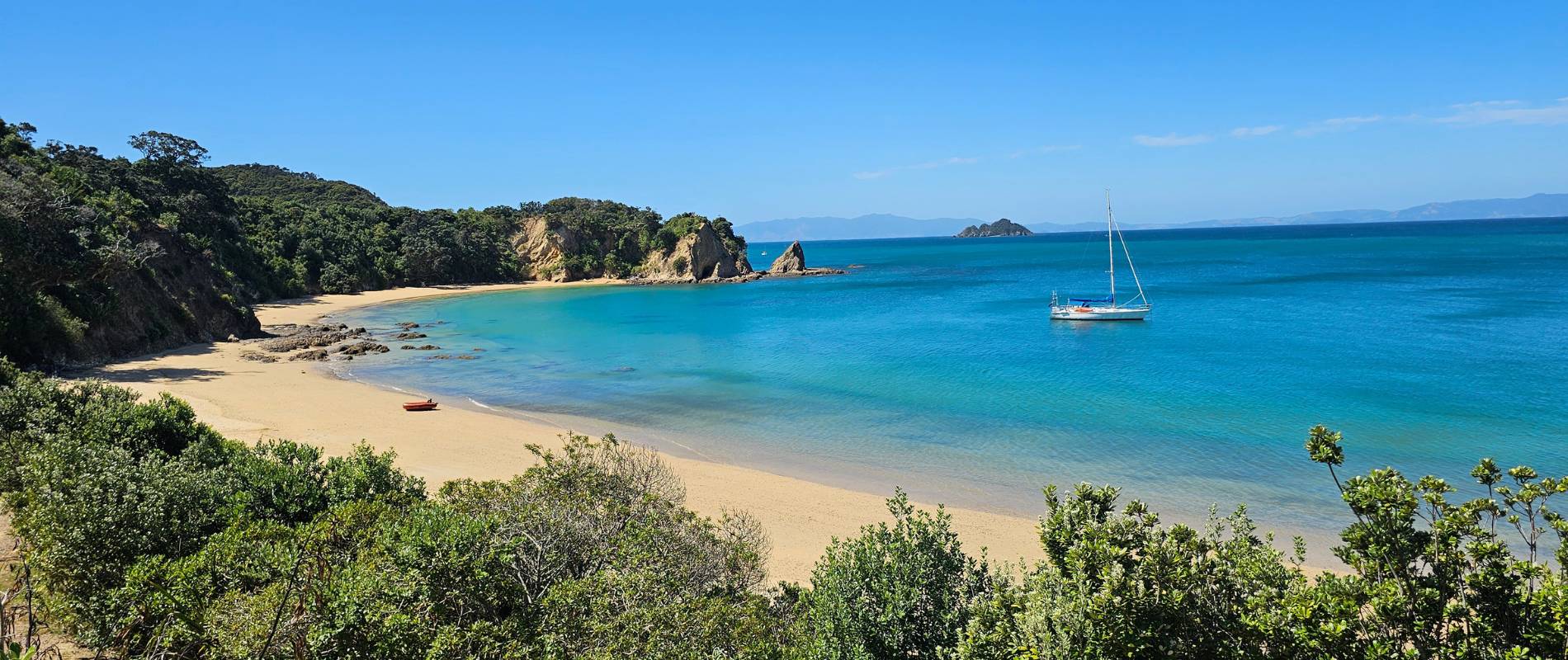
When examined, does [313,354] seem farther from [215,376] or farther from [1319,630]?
[1319,630]

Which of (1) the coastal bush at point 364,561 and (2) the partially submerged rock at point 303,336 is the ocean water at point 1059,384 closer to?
(2) the partially submerged rock at point 303,336

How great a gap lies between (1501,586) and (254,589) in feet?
38.2

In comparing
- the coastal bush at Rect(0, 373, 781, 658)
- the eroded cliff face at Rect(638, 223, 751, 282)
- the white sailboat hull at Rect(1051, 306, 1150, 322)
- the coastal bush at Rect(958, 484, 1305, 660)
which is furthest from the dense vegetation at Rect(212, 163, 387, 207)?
the coastal bush at Rect(958, 484, 1305, 660)

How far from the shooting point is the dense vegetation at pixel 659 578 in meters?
5.99

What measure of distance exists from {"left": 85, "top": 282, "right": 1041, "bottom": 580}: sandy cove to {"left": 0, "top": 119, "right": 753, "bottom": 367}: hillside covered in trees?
3129 millimetres

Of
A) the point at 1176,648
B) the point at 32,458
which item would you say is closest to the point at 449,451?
the point at 32,458

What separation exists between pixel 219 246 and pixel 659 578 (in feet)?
223

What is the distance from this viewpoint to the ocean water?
20688mm

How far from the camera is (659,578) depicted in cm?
871

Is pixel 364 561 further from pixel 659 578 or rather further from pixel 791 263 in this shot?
pixel 791 263

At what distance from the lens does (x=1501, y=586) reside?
19.0 ft

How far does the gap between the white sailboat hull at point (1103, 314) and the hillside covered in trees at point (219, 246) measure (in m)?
53.2

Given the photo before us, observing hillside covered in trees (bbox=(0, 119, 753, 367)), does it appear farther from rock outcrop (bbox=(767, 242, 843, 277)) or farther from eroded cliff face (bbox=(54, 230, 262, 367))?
rock outcrop (bbox=(767, 242, 843, 277))

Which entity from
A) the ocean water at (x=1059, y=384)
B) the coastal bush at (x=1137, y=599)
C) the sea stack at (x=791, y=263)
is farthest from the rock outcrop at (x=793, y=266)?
the coastal bush at (x=1137, y=599)
